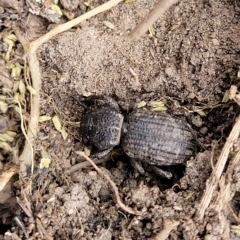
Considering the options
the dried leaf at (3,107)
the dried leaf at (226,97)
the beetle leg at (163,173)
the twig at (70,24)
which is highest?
the twig at (70,24)

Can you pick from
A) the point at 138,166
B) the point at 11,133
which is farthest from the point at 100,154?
the point at 11,133

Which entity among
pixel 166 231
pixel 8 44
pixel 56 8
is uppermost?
pixel 56 8

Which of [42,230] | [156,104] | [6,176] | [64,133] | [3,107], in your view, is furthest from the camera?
[156,104]

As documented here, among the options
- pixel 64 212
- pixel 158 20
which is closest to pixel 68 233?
pixel 64 212

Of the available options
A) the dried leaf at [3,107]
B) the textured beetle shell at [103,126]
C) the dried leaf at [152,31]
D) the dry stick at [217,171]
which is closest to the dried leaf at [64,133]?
the textured beetle shell at [103,126]

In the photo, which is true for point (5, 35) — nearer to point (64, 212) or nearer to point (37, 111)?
point (37, 111)

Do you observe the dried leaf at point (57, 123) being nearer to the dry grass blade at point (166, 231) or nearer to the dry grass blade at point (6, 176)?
the dry grass blade at point (6, 176)

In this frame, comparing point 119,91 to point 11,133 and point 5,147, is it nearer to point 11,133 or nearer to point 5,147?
point 11,133
